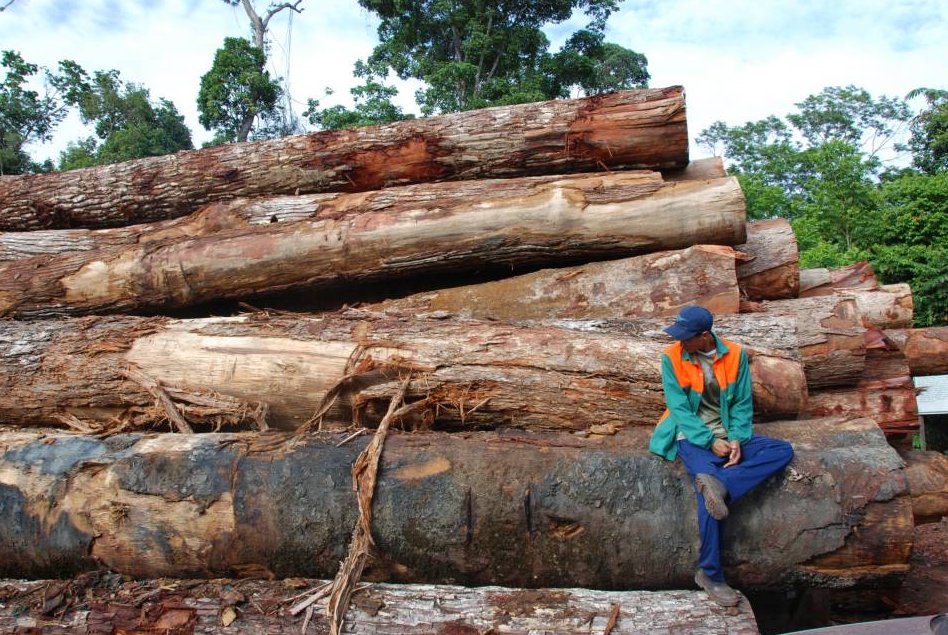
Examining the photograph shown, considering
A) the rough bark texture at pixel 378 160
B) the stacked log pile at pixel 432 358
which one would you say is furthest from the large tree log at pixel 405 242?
the rough bark texture at pixel 378 160

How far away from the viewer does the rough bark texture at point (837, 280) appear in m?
5.47

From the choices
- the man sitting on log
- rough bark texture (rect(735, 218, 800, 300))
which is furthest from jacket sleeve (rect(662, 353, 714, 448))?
rough bark texture (rect(735, 218, 800, 300))

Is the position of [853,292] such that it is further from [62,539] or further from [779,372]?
[62,539]

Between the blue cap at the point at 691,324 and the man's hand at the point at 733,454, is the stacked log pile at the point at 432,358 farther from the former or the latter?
the blue cap at the point at 691,324

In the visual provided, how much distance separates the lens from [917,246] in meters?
14.5

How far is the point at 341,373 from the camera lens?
4195 mm

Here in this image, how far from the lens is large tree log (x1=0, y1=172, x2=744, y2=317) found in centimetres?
497

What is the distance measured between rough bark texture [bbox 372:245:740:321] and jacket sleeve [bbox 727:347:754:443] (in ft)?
3.46

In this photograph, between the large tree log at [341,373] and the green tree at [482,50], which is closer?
the large tree log at [341,373]

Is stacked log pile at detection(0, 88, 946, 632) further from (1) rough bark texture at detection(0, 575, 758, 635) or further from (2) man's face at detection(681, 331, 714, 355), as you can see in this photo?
(2) man's face at detection(681, 331, 714, 355)

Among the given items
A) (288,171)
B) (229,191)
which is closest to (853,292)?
(288,171)

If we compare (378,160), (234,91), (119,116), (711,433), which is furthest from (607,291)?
(119,116)

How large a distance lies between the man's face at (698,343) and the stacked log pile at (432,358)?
553 mm

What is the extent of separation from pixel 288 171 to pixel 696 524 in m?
4.54
